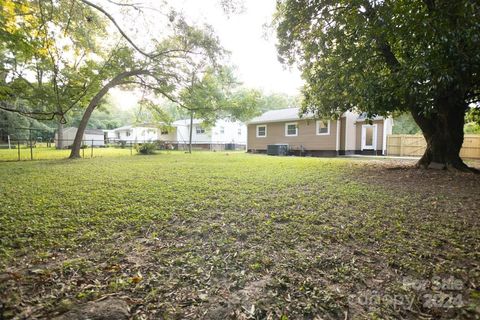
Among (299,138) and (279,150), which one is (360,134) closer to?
(299,138)

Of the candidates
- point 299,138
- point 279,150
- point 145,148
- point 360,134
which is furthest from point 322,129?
point 145,148

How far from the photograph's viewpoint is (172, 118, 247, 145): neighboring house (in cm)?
2731

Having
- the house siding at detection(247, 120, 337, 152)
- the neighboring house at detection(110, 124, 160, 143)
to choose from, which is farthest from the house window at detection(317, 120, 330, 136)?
the neighboring house at detection(110, 124, 160, 143)

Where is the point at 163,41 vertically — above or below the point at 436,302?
above

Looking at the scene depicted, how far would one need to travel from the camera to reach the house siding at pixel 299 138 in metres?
15.8

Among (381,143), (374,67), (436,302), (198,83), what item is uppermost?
(198,83)

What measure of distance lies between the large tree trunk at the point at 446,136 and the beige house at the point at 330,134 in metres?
7.29

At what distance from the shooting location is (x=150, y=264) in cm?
190

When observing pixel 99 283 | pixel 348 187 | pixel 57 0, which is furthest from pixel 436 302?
pixel 57 0

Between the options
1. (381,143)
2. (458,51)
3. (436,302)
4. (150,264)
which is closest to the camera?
(436,302)

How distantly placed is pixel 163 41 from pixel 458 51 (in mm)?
10640

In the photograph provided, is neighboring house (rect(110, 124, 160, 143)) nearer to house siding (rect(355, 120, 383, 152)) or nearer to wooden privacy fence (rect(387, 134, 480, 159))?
house siding (rect(355, 120, 383, 152))

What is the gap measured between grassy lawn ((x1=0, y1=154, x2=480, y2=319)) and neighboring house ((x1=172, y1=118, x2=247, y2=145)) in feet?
77.2

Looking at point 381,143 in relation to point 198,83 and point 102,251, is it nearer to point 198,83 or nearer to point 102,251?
point 198,83
